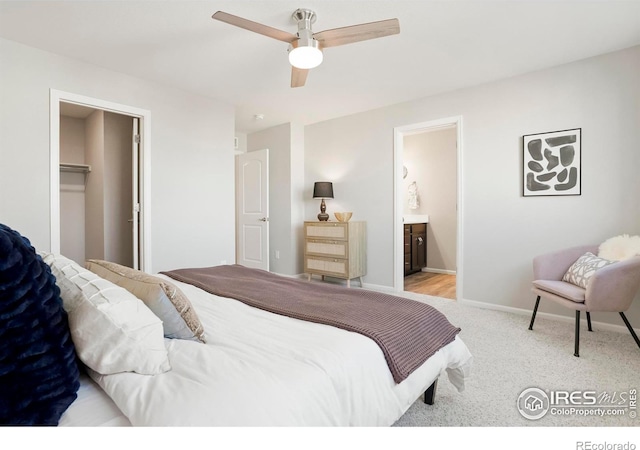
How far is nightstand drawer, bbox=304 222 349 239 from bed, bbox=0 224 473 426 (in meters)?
2.95

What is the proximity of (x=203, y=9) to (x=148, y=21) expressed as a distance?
18.2 inches

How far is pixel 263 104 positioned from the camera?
416 centimetres

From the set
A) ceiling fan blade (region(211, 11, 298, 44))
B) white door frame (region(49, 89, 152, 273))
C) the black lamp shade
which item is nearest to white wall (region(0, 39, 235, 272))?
white door frame (region(49, 89, 152, 273))

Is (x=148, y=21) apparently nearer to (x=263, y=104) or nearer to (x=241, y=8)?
(x=241, y=8)

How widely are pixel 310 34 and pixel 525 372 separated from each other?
2.55 metres

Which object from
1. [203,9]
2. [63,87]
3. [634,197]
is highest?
[203,9]

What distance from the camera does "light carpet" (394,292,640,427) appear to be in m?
1.58

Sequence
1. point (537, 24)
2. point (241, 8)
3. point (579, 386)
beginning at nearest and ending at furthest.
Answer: point (579, 386) → point (241, 8) → point (537, 24)

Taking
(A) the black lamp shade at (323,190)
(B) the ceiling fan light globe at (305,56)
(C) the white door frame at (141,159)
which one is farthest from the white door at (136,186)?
(A) the black lamp shade at (323,190)

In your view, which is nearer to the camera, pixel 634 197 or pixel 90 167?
pixel 634 197

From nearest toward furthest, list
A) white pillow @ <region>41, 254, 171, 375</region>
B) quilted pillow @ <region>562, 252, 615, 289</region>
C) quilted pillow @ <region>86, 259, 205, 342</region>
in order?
white pillow @ <region>41, 254, 171, 375</region> → quilted pillow @ <region>86, 259, 205, 342</region> → quilted pillow @ <region>562, 252, 615, 289</region>

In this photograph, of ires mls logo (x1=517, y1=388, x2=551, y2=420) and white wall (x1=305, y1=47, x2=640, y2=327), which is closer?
ires mls logo (x1=517, y1=388, x2=551, y2=420)

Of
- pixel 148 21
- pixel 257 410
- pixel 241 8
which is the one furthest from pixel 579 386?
pixel 148 21

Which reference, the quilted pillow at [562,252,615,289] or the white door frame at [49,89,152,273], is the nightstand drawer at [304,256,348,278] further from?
the quilted pillow at [562,252,615,289]
